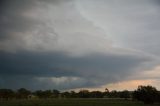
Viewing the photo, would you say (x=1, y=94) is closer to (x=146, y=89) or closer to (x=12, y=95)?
(x=12, y=95)

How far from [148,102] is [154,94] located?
3.62 meters

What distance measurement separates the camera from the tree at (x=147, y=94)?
11500 cm

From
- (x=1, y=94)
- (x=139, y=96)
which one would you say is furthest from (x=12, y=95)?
(x=139, y=96)

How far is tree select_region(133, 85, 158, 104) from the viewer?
377 feet

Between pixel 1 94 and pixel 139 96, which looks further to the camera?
pixel 1 94

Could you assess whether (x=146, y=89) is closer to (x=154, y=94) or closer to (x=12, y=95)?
(x=154, y=94)

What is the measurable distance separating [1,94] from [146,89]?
10431cm

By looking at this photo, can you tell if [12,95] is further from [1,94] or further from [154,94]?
[154,94]

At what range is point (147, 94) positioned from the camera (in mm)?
115062

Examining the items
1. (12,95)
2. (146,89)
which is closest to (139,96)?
(146,89)

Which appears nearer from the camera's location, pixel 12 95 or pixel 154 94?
pixel 154 94

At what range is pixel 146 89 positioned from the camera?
117 m

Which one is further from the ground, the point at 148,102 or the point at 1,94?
the point at 1,94

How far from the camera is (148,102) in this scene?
4525 inches
